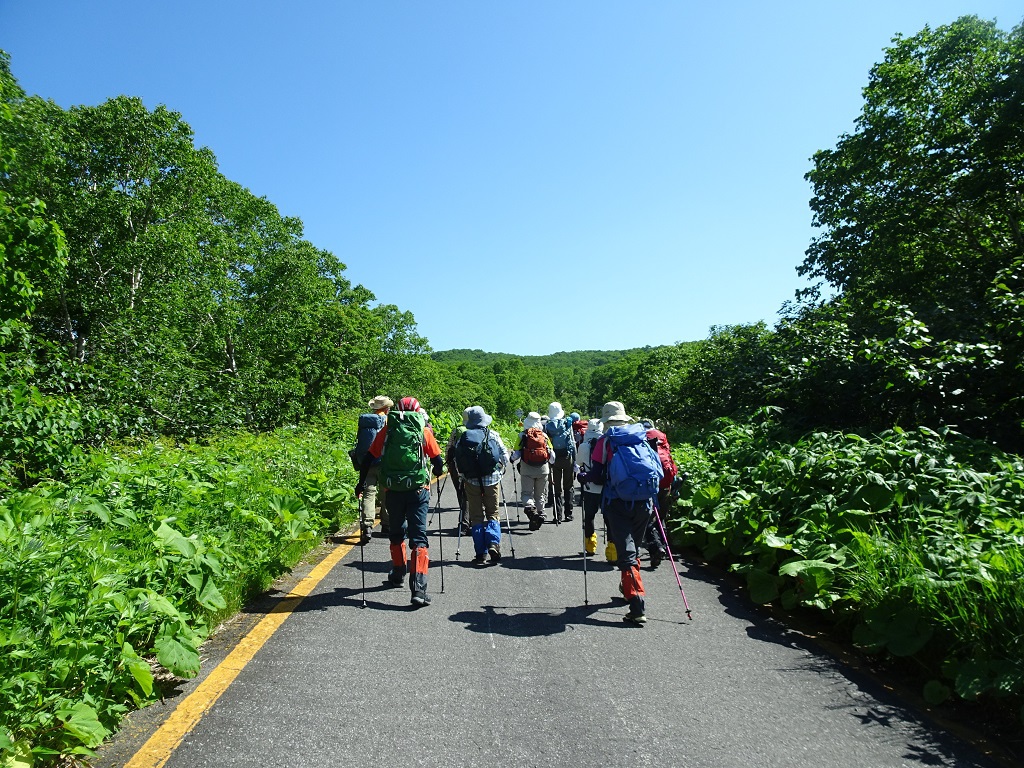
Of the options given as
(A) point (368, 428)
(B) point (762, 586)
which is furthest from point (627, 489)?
(A) point (368, 428)

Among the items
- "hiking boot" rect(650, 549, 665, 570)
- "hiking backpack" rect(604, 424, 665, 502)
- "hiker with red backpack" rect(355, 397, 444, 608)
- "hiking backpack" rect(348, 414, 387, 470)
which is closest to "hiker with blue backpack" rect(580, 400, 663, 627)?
"hiking backpack" rect(604, 424, 665, 502)

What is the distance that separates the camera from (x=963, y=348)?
7.60 meters

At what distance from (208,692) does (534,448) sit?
639 cm

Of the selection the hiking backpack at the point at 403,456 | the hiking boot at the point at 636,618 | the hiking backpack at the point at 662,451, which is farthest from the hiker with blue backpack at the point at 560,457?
the hiking boot at the point at 636,618

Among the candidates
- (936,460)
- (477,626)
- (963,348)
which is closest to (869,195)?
(963,348)

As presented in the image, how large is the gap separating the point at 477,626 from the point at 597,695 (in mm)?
1451

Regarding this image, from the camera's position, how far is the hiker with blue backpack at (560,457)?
10.5 meters

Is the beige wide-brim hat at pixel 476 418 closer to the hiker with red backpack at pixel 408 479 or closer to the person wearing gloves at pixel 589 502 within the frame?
the person wearing gloves at pixel 589 502

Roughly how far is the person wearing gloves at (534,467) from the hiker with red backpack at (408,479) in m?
3.52

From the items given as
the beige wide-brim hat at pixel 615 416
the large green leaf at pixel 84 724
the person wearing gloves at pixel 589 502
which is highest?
the beige wide-brim hat at pixel 615 416

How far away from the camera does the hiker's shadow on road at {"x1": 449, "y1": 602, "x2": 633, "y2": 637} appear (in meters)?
4.84

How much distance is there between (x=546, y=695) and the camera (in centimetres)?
368

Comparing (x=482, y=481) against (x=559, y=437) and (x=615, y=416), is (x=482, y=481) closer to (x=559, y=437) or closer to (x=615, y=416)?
(x=615, y=416)

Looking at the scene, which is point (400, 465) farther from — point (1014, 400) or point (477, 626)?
point (1014, 400)
